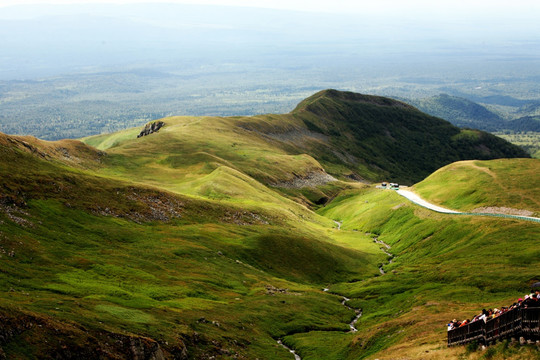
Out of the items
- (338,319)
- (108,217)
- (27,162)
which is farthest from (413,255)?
(27,162)

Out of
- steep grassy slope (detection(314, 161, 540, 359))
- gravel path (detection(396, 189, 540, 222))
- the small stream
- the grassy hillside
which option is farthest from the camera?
gravel path (detection(396, 189, 540, 222))

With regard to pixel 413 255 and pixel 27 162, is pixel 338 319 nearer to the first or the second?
pixel 413 255

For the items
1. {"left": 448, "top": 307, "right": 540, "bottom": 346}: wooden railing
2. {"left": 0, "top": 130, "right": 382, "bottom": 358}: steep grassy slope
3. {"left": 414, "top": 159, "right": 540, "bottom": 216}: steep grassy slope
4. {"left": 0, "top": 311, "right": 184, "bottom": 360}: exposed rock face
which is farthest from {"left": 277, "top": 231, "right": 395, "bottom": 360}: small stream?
{"left": 448, "top": 307, "right": 540, "bottom": 346}: wooden railing

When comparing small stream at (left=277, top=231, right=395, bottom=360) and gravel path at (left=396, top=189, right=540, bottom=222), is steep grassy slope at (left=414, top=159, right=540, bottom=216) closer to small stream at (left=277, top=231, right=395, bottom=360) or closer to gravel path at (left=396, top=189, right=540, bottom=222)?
gravel path at (left=396, top=189, right=540, bottom=222)

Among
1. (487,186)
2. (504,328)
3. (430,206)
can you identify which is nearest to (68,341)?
(504,328)

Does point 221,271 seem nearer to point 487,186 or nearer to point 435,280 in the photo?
point 435,280

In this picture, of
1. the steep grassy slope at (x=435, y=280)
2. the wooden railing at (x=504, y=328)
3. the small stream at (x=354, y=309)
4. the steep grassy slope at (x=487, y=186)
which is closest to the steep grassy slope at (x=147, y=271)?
the small stream at (x=354, y=309)

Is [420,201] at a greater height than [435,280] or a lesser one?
lesser

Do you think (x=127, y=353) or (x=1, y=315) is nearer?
(x=1, y=315)
